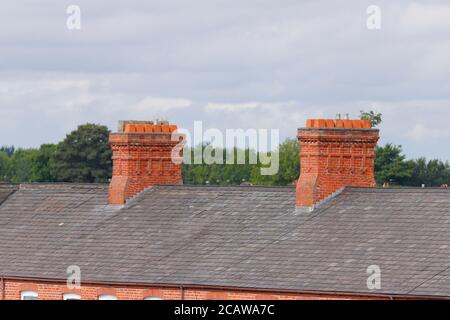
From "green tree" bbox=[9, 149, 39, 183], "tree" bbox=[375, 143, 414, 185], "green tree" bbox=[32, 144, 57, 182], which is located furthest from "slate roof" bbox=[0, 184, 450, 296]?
"green tree" bbox=[9, 149, 39, 183]

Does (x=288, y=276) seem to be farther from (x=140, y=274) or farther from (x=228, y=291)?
(x=140, y=274)

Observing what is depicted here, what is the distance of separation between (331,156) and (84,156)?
8360 cm

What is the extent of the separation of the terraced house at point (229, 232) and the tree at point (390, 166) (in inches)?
2190

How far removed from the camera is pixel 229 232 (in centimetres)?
4072

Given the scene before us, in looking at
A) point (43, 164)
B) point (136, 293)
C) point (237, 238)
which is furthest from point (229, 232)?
point (43, 164)

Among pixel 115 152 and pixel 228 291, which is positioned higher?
pixel 115 152

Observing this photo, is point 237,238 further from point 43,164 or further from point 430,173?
point 43,164

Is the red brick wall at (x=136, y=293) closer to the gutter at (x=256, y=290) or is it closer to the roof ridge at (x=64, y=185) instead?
the gutter at (x=256, y=290)

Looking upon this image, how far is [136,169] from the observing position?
152 feet

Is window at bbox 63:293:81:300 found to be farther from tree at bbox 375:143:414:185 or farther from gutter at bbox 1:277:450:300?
tree at bbox 375:143:414:185

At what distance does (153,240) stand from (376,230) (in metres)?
6.72
